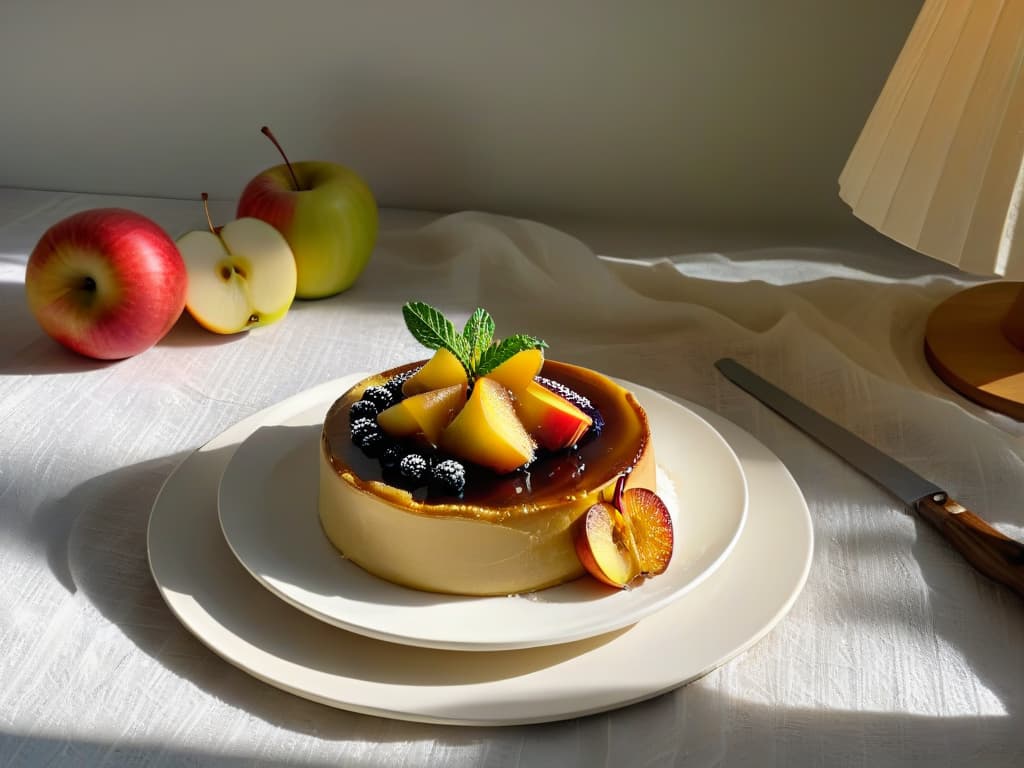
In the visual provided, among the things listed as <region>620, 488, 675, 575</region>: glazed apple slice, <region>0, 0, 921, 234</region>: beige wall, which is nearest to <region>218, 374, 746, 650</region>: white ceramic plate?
<region>620, 488, 675, 575</region>: glazed apple slice

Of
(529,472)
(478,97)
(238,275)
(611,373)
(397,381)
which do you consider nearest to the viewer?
(529,472)

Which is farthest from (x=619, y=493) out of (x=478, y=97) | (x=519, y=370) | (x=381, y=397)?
(x=478, y=97)

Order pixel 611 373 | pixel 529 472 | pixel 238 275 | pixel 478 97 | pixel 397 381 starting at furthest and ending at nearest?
pixel 478 97 < pixel 238 275 < pixel 611 373 < pixel 397 381 < pixel 529 472

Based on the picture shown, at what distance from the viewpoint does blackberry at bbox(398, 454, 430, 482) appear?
88 cm

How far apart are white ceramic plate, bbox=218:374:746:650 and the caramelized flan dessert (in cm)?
2

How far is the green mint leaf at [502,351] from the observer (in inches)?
37.3

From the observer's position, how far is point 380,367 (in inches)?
50.0

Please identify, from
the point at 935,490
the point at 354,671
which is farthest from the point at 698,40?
the point at 354,671

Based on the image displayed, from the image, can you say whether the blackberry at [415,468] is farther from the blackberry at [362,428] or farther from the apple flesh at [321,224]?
the apple flesh at [321,224]

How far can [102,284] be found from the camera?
128 centimetres

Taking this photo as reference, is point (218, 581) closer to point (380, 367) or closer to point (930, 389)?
point (380, 367)

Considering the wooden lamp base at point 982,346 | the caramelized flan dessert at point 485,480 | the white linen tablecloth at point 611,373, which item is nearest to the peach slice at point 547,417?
the caramelized flan dessert at point 485,480

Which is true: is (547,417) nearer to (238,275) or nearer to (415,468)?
(415,468)

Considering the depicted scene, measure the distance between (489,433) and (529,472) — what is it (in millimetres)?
59
